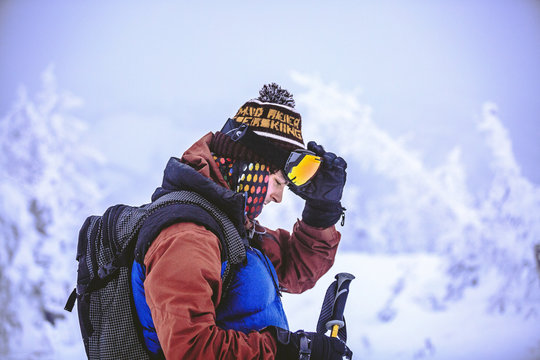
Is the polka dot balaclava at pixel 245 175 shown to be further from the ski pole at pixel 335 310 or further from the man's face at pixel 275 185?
the ski pole at pixel 335 310

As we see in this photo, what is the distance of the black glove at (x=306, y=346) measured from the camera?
910mm

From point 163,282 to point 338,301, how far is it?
636mm

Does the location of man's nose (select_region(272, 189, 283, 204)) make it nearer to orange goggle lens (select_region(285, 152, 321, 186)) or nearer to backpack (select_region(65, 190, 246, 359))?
orange goggle lens (select_region(285, 152, 321, 186))

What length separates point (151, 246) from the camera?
0.87 m

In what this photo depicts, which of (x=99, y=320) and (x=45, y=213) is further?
(x=45, y=213)

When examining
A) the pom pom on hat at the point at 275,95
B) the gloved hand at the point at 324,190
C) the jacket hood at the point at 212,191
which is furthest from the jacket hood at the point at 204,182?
the gloved hand at the point at 324,190

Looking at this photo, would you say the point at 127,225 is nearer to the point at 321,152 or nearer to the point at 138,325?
the point at 138,325

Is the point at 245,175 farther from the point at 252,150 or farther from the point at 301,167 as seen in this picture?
the point at 301,167

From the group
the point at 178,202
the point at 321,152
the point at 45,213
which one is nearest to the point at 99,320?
the point at 178,202

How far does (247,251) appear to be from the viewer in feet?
3.58

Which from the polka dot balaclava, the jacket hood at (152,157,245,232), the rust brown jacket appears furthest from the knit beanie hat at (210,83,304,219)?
the rust brown jacket

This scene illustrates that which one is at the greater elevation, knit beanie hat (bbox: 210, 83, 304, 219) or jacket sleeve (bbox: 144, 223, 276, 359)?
knit beanie hat (bbox: 210, 83, 304, 219)

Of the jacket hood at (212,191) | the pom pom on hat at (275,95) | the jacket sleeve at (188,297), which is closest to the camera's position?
the jacket sleeve at (188,297)

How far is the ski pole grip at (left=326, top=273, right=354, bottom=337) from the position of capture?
1.14m
